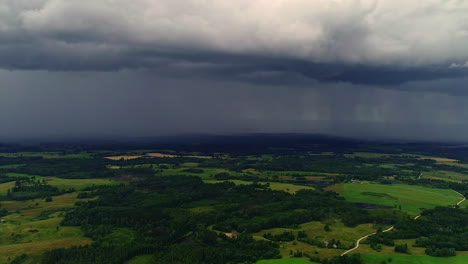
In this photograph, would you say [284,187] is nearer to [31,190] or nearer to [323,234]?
[323,234]

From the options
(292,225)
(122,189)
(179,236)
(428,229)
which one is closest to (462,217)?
(428,229)

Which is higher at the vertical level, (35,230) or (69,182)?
(69,182)

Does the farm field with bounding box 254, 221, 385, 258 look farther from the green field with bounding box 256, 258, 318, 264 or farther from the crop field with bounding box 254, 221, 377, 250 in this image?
the green field with bounding box 256, 258, 318, 264

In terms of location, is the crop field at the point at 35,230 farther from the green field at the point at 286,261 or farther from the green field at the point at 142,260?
the green field at the point at 286,261

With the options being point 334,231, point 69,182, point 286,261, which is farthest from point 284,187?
point 69,182

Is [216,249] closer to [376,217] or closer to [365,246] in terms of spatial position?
[365,246]

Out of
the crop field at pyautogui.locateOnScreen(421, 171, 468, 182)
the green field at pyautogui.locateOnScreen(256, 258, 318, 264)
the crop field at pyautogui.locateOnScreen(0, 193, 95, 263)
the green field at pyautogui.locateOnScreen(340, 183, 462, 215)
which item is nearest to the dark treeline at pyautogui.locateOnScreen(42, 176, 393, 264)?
the green field at pyautogui.locateOnScreen(256, 258, 318, 264)
